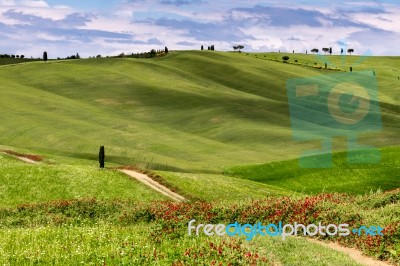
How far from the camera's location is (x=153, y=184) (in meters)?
52.6

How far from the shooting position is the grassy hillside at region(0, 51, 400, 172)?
291ft

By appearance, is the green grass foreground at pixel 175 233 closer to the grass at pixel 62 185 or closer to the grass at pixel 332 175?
the grass at pixel 62 185

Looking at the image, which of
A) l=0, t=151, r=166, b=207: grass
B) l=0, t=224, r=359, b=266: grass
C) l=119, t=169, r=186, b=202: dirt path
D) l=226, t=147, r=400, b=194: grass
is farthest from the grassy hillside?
l=0, t=224, r=359, b=266: grass

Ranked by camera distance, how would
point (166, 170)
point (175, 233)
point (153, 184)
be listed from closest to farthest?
point (175, 233), point (153, 184), point (166, 170)

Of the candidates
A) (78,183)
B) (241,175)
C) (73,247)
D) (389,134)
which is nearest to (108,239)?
(73,247)

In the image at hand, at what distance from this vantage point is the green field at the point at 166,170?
26.8m

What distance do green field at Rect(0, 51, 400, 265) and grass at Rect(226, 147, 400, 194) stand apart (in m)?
0.21

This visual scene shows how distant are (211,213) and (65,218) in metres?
8.96

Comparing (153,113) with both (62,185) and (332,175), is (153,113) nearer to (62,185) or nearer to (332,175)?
(332,175)

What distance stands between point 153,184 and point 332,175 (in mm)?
25228

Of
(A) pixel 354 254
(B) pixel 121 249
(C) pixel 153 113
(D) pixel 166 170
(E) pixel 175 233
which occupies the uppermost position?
(B) pixel 121 249

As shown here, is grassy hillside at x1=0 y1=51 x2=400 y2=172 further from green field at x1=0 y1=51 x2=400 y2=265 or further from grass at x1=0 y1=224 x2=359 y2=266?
grass at x1=0 y1=224 x2=359 y2=266

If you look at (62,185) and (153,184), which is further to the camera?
(153,184)

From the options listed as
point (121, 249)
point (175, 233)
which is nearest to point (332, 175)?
point (175, 233)
